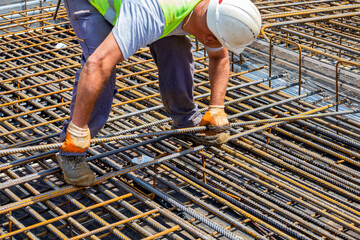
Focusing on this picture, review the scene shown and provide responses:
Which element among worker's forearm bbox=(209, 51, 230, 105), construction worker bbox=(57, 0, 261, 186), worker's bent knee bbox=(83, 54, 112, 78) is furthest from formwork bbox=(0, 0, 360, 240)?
worker's bent knee bbox=(83, 54, 112, 78)

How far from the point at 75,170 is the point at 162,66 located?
3.33 ft

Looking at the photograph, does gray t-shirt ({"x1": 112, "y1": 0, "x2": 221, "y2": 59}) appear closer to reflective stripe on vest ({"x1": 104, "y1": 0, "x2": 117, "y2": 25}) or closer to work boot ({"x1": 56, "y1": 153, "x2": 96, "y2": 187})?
reflective stripe on vest ({"x1": 104, "y1": 0, "x2": 117, "y2": 25})

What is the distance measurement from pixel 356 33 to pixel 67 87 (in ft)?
12.0

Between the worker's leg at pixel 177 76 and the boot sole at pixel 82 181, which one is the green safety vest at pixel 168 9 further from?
the boot sole at pixel 82 181

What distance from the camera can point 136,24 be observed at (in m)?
3.20

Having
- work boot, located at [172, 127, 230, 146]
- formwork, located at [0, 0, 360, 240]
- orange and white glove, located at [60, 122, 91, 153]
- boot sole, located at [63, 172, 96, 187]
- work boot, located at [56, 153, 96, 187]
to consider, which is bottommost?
formwork, located at [0, 0, 360, 240]

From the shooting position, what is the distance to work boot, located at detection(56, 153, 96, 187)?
3.64 m

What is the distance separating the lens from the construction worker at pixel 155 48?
3.21 meters

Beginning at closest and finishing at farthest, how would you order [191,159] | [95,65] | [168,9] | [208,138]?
[95,65] < [168,9] < [208,138] < [191,159]

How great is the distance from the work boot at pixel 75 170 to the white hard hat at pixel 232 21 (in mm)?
1192

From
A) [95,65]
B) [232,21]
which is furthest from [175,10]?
[95,65]

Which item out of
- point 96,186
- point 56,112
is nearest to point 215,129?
point 96,186

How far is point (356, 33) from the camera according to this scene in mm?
6980

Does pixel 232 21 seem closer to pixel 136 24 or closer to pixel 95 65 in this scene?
pixel 136 24
